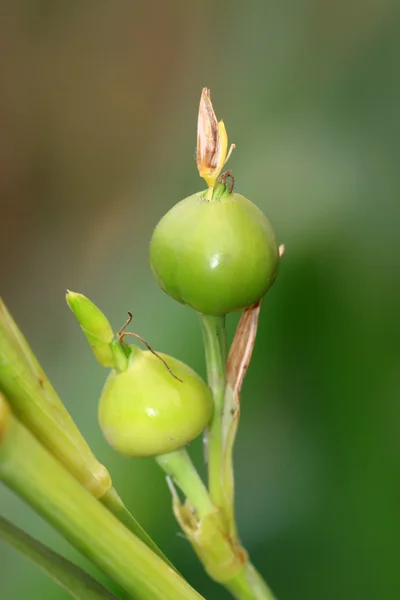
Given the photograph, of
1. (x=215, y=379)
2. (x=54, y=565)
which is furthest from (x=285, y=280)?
(x=54, y=565)

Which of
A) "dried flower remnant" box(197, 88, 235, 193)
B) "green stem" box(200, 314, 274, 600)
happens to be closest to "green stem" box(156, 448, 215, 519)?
"green stem" box(200, 314, 274, 600)

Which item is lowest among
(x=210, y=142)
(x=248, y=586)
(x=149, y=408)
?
(x=248, y=586)

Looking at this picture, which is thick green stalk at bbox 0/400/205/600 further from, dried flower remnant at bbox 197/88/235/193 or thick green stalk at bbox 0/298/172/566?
dried flower remnant at bbox 197/88/235/193

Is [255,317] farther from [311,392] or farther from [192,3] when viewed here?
[192,3]

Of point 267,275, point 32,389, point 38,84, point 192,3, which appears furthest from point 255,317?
point 38,84

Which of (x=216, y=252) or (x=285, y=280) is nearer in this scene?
(x=216, y=252)

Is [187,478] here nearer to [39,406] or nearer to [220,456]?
[220,456]

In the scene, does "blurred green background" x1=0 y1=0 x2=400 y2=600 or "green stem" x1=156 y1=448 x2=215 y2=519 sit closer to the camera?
"green stem" x1=156 y1=448 x2=215 y2=519
